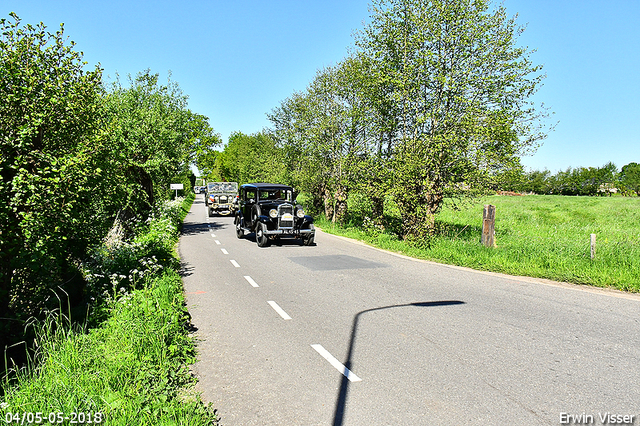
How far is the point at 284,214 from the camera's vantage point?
15.0 meters

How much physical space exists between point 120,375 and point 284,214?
36.5ft

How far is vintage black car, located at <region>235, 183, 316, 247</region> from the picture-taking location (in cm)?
1490

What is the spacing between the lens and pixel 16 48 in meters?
5.60

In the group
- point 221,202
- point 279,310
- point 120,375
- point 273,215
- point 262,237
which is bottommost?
point 279,310

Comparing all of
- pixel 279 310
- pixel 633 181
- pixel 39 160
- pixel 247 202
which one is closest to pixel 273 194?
pixel 247 202

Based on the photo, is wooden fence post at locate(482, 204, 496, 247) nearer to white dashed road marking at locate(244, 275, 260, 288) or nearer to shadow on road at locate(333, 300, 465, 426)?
Result: shadow on road at locate(333, 300, 465, 426)

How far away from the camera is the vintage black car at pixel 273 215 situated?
48.9 feet

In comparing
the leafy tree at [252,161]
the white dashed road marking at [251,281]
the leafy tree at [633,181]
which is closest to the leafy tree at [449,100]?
the white dashed road marking at [251,281]

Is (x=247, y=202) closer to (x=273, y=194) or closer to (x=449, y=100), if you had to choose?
(x=273, y=194)

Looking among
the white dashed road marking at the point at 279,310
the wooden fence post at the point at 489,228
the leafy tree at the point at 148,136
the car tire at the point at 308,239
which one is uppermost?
the leafy tree at the point at 148,136

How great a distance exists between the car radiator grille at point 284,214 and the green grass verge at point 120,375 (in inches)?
352

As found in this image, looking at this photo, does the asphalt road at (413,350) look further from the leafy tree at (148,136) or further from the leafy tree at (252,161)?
the leafy tree at (252,161)

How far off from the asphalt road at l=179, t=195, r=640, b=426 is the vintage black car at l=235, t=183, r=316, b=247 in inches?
214

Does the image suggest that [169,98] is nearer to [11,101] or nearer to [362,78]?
[362,78]
